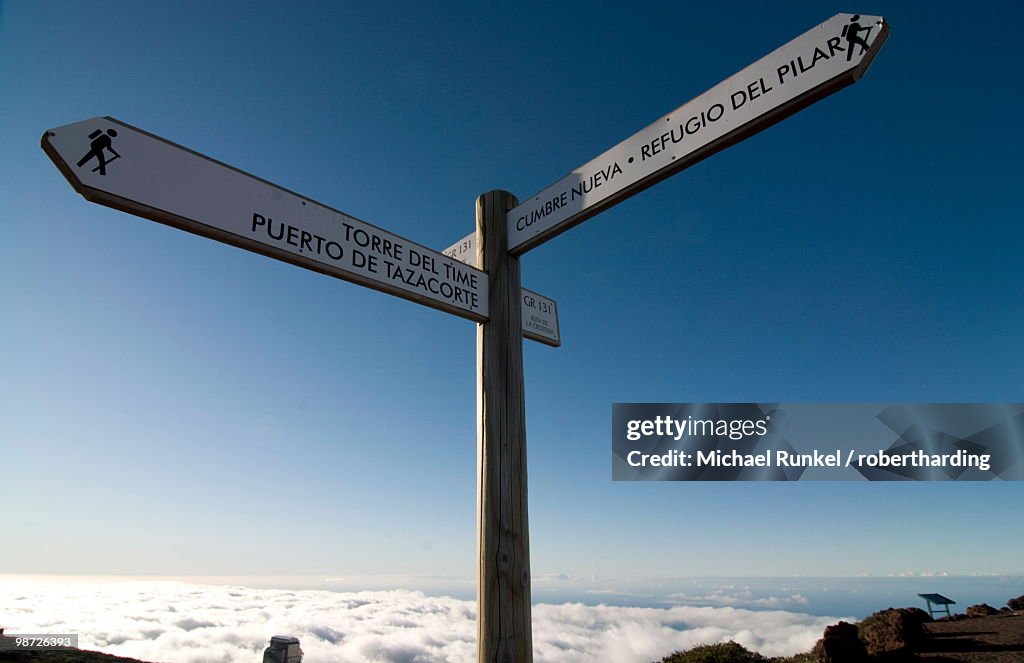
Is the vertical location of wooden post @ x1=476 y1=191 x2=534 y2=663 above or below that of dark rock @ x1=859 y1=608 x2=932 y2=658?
above

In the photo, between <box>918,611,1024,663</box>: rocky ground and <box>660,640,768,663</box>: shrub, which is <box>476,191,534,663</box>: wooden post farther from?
<box>918,611,1024,663</box>: rocky ground

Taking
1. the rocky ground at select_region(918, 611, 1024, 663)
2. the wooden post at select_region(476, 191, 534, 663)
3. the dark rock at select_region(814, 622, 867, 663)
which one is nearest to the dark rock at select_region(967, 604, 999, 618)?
the rocky ground at select_region(918, 611, 1024, 663)

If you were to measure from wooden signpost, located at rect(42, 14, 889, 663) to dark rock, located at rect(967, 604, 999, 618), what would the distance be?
13.2 metres

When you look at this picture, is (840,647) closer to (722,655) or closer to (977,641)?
(722,655)

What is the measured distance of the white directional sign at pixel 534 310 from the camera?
3986mm

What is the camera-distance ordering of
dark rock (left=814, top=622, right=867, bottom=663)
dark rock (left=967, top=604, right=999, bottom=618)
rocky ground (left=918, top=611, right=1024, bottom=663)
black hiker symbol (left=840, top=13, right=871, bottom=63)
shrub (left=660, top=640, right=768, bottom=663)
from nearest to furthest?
black hiker symbol (left=840, top=13, right=871, bottom=63)
rocky ground (left=918, top=611, right=1024, bottom=663)
dark rock (left=814, top=622, right=867, bottom=663)
shrub (left=660, top=640, right=768, bottom=663)
dark rock (left=967, top=604, right=999, bottom=618)

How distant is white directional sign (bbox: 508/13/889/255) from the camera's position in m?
2.33

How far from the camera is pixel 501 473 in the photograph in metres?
3.11

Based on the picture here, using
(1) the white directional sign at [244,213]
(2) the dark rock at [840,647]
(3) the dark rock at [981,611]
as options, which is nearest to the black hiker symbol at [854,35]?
(1) the white directional sign at [244,213]

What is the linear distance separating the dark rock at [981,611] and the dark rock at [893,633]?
10.2 feet

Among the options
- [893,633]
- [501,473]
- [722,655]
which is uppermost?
[501,473]

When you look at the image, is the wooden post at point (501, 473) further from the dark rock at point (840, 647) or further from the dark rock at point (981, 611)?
the dark rock at point (981, 611)

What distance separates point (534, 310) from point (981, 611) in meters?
13.2

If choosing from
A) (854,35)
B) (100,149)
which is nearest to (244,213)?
(100,149)
